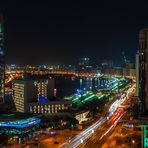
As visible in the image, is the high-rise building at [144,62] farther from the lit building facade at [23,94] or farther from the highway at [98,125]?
the lit building facade at [23,94]

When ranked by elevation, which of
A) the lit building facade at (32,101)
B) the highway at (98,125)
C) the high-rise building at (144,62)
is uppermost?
the high-rise building at (144,62)

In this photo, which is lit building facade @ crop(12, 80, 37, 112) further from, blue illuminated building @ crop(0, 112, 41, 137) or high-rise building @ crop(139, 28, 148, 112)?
high-rise building @ crop(139, 28, 148, 112)

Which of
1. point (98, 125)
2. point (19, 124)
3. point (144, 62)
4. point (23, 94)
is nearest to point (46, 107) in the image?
point (23, 94)

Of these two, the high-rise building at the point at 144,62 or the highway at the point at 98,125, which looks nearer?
the highway at the point at 98,125

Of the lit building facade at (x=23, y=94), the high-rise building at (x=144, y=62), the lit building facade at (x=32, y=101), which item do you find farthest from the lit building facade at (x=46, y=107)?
the high-rise building at (x=144, y=62)

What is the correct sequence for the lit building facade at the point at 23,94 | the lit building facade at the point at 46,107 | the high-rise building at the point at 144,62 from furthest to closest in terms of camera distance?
the lit building facade at the point at 23,94
the lit building facade at the point at 46,107
the high-rise building at the point at 144,62

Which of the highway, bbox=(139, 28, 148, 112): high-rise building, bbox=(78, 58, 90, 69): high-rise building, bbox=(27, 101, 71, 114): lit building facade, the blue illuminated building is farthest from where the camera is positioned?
bbox=(78, 58, 90, 69): high-rise building

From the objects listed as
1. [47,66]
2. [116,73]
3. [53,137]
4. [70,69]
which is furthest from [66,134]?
[47,66]

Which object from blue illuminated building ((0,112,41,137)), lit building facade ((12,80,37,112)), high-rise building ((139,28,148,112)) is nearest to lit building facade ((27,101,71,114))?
lit building facade ((12,80,37,112))

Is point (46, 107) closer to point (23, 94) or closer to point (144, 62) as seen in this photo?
point (23, 94)

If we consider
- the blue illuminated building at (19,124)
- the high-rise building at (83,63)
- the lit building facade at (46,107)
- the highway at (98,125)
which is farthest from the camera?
the high-rise building at (83,63)

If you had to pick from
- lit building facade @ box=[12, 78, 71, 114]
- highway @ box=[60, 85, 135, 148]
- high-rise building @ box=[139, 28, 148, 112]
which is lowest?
highway @ box=[60, 85, 135, 148]

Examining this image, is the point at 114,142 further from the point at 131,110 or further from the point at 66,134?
the point at 131,110
